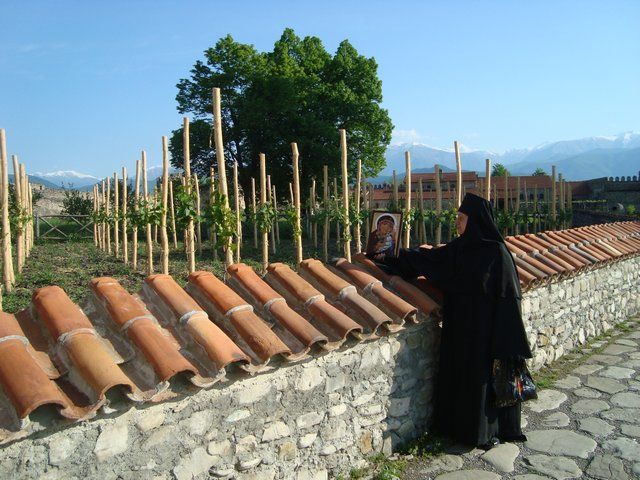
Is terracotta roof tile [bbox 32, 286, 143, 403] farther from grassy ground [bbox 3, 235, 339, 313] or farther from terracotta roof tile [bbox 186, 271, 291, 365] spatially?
grassy ground [bbox 3, 235, 339, 313]

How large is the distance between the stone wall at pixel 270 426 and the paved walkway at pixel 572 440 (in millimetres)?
456

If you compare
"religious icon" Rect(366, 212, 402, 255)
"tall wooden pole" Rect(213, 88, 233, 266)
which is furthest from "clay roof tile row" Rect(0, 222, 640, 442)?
"tall wooden pole" Rect(213, 88, 233, 266)

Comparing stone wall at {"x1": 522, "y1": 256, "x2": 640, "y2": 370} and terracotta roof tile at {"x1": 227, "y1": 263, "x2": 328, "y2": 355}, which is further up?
terracotta roof tile at {"x1": 227, "y1": 263, "x2": 328, "y2": 355}

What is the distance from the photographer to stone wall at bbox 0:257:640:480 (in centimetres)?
221

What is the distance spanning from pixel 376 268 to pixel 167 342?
1960mm

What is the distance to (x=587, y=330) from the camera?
6.41 metres

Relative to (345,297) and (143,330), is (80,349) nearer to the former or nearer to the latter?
(143,330)

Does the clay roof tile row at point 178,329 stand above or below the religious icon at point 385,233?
below

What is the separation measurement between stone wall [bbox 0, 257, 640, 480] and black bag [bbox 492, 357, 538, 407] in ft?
1.56

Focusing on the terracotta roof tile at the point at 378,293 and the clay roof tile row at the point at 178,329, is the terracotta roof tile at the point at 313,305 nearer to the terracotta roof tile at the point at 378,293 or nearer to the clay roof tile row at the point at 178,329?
the clay roof tile row at the point at 178,329

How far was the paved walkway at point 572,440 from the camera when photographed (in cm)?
333

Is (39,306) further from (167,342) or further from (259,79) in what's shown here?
(259,79)

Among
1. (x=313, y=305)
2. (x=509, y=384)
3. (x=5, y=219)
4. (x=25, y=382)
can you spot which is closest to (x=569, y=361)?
(x=509, y=384)

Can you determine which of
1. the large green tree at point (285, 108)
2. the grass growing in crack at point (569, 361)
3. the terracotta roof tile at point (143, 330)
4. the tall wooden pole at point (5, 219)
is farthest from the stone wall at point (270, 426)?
the large green tree at point (285, 108)
